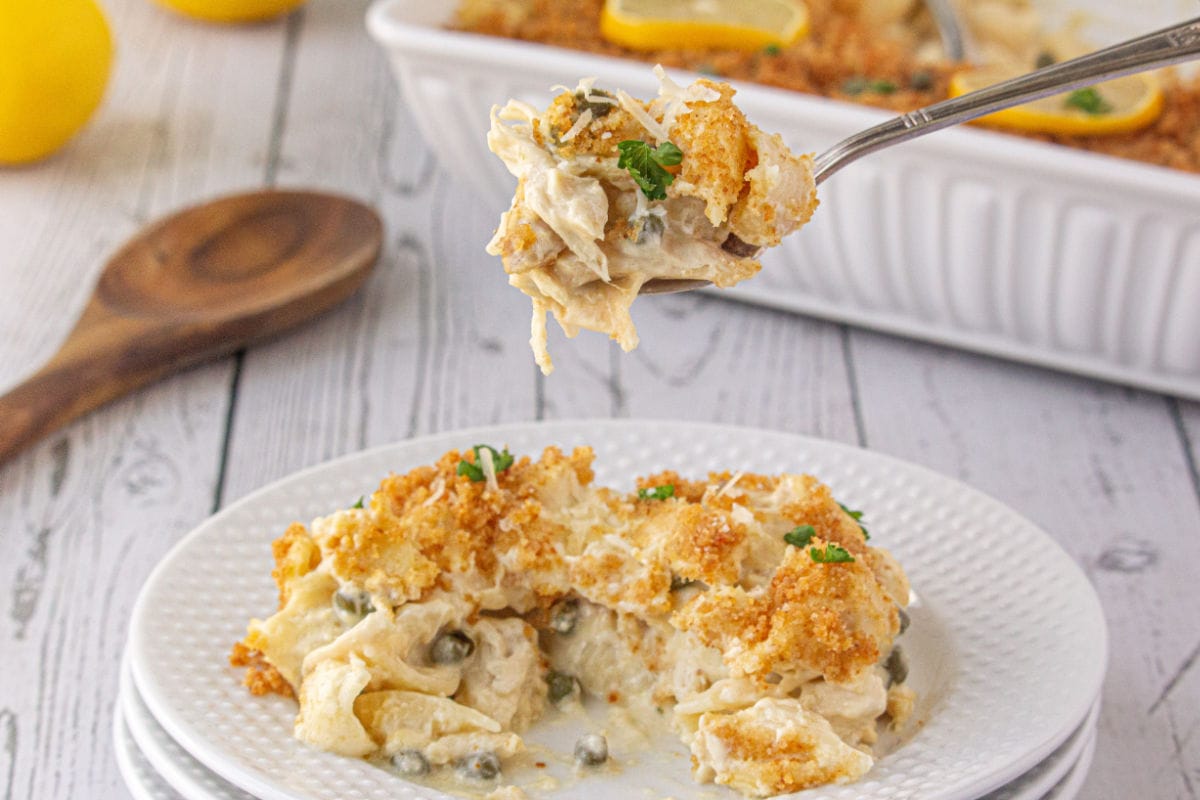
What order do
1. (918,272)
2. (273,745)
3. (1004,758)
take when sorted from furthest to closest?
(918,272)
(273,745)
(1004,758)

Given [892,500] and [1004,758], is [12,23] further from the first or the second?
[1004,758]

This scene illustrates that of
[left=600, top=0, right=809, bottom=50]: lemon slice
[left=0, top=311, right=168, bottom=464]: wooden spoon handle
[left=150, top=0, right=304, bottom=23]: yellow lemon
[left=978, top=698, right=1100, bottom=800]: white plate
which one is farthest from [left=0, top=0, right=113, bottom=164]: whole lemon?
[left=978, top=698, right=1100, bottom=800]: white plate

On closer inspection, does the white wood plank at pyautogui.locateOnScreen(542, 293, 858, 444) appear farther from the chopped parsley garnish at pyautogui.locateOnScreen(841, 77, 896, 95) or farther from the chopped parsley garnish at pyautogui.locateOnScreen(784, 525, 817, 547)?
the chopped parsley garnish at pyautogui.locateOnScreen(784, 525, 817, 547)

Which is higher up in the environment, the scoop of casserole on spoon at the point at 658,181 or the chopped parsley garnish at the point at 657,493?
the scoop of casserole on spoon at the point at 658,181

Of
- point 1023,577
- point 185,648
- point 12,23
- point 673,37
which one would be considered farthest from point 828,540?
point 12,23

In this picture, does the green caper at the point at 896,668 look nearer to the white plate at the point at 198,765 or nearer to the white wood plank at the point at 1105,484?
the white plate at the point at 198,765

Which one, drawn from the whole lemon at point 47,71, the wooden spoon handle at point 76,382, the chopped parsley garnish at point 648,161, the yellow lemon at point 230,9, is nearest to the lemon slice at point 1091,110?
the chopped parsley garnish at point 648,161
